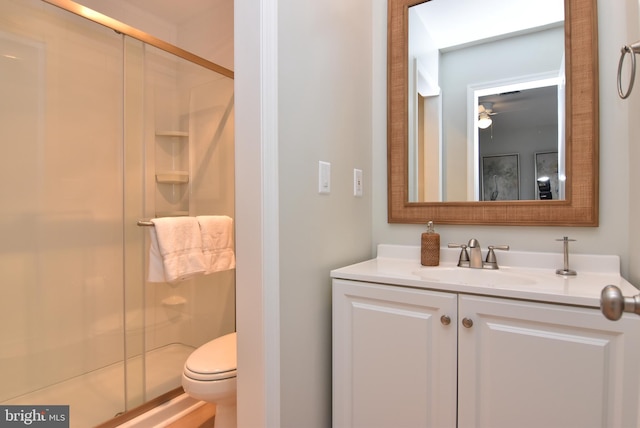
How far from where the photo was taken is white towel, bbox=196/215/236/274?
181cm

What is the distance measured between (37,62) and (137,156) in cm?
67

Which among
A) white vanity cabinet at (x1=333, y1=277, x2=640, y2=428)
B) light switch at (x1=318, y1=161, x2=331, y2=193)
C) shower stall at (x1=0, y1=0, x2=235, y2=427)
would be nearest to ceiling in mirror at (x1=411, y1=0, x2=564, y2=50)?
light switch at (x1=318, y1=161, x2=331, y2=193)

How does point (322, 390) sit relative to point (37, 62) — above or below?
below

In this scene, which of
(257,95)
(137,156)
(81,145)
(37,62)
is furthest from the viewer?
(137,156)

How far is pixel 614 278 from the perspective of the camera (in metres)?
1.10

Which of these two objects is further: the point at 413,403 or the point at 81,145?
the point at 81,145

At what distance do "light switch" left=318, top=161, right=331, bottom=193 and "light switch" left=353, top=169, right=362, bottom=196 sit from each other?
213 mm

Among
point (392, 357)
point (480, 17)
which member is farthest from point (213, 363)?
point (480, 17)

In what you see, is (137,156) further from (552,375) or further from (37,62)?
(552,375)

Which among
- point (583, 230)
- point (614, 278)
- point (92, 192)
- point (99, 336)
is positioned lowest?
point (99, 336)

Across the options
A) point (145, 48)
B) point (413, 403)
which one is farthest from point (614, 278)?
point (145, 48)

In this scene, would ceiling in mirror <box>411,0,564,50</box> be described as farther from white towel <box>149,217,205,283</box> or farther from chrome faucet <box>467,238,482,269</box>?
white towel <box>149,217,205,283</box>

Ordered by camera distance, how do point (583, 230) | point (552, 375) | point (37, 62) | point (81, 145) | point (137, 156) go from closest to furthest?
1. point (552, 375)
2. point (583, 230)
3. point (37, 62)
4. point (81, 145)
5. point (137, 156)

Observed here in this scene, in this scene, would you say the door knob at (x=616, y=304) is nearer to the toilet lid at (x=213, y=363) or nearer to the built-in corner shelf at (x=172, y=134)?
the toilet lid at (x=213, y=363)
